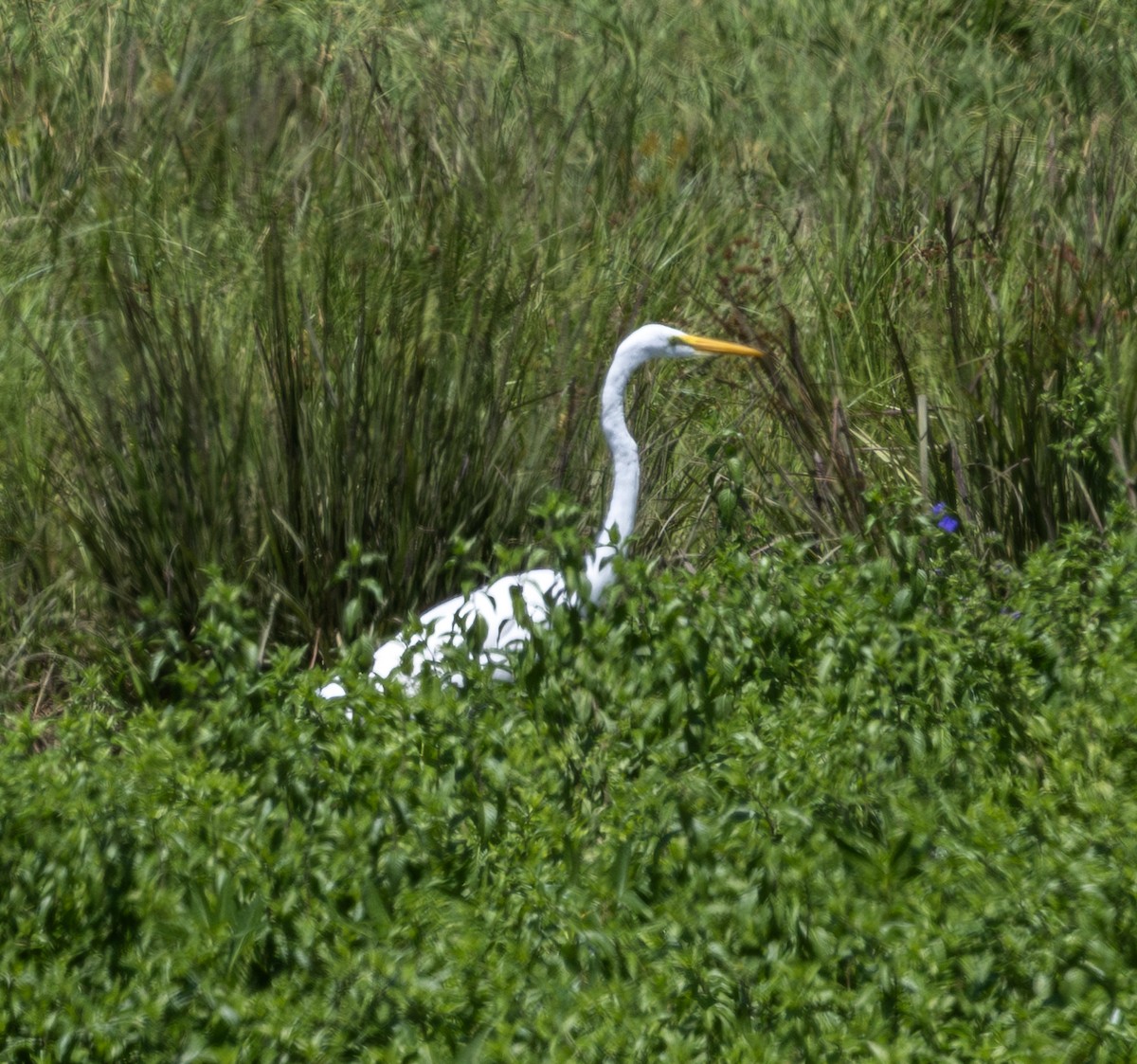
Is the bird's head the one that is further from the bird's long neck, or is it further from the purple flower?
the purple flower

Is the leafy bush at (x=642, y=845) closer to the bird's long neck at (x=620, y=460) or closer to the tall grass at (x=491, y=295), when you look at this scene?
the tall grass at (x=491, y=295)

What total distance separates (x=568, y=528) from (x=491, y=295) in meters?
1.92

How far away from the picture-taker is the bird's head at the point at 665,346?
4145 mm

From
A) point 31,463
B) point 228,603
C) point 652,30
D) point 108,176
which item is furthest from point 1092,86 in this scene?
point 228,603

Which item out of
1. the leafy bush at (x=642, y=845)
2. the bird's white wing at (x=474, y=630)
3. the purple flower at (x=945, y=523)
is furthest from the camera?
the purple flower at (x=945, y=523)

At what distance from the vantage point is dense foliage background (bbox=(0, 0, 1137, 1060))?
82.3 inches

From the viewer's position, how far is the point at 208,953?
6.88ft

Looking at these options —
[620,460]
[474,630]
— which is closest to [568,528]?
[474,630]

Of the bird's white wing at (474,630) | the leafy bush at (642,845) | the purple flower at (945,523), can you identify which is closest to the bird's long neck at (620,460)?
the bird's white wing at (474,630)

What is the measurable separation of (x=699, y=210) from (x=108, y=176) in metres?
1.85

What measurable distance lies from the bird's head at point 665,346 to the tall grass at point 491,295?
3.3 inches

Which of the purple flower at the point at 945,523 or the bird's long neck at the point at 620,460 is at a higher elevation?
the purple flower at the point at 945,523

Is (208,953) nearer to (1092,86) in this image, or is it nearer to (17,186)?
(17,186)

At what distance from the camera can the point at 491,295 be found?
4.61 meters
